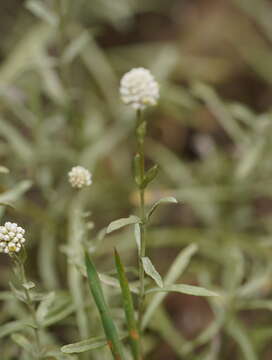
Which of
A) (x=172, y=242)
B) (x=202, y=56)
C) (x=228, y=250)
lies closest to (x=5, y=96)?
(x=172, y=242)

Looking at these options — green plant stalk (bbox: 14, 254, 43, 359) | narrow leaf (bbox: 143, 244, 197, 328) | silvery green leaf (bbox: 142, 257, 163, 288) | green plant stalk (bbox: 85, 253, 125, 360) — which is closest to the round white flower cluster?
green plant stalk (bbox: 14, 254, 43, 359)

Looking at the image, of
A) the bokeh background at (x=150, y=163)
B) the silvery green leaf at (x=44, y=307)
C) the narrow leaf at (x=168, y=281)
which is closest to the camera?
the silvery green leaf at (x=44, y=307)

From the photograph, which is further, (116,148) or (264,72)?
(264,72)

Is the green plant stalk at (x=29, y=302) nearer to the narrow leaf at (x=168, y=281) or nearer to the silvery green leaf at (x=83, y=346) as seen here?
the silvery green leaf at (x=83, y=346)

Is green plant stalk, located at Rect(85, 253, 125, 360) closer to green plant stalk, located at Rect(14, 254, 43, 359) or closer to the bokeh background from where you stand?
green plant stalk, located at Rect(14, 254, 43, 359)

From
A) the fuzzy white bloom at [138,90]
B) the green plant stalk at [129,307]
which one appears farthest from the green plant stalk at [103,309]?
the fuzzy white bloom at [138,90]

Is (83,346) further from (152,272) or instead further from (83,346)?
(152,272)

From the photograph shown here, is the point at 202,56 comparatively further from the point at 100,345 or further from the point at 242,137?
the point at 100,345
